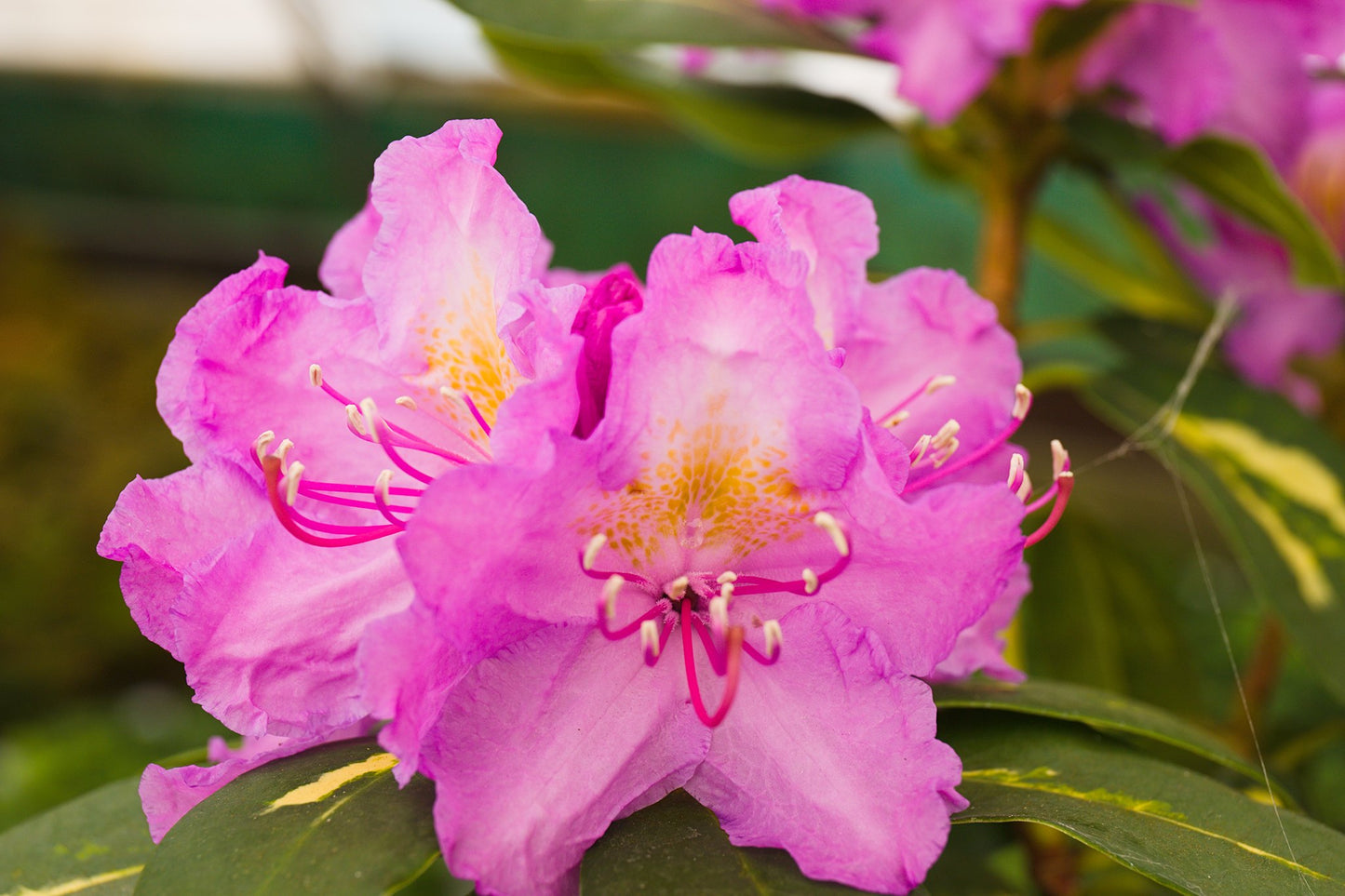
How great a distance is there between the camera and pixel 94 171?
191 inches

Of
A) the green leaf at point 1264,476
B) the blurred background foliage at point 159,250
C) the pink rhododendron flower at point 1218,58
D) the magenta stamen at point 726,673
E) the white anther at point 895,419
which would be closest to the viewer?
the magenta stamen at point 726,673

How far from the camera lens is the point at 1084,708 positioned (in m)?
0.53

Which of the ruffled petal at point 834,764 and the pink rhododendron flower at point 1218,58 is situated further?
the pink rhododendron flower at point 1218,58

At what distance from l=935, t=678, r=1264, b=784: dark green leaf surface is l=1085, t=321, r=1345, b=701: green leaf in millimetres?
120

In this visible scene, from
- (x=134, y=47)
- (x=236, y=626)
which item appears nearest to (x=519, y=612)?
(x=236, y=626)

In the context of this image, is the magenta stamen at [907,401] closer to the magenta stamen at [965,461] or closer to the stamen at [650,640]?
the magenta stamen at [965,461]

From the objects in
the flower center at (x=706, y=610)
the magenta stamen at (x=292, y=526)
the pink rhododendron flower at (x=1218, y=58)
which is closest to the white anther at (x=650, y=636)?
the flower center at (x=706, y=610)

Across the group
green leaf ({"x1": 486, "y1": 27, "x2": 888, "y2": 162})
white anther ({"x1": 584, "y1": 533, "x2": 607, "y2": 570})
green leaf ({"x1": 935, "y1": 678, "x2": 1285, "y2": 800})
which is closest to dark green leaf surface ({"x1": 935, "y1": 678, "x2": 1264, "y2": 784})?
green leaf ({"x1": 935, "y1": 678, "x2": 1285, "y2": 800})

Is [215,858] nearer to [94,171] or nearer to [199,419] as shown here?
[199,419]

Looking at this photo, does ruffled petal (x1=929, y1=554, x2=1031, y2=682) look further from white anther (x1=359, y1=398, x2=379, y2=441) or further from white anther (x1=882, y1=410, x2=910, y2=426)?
white anther (x1=359, y1=398, x2=379, y2=441)

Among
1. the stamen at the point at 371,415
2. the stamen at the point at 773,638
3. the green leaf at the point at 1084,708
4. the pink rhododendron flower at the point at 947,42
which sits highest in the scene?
the pink rhododendron flower at the point at 947,42

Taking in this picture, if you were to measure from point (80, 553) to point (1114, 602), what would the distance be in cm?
373

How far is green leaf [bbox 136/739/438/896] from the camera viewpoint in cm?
39

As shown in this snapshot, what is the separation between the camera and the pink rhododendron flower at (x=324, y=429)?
416mm
